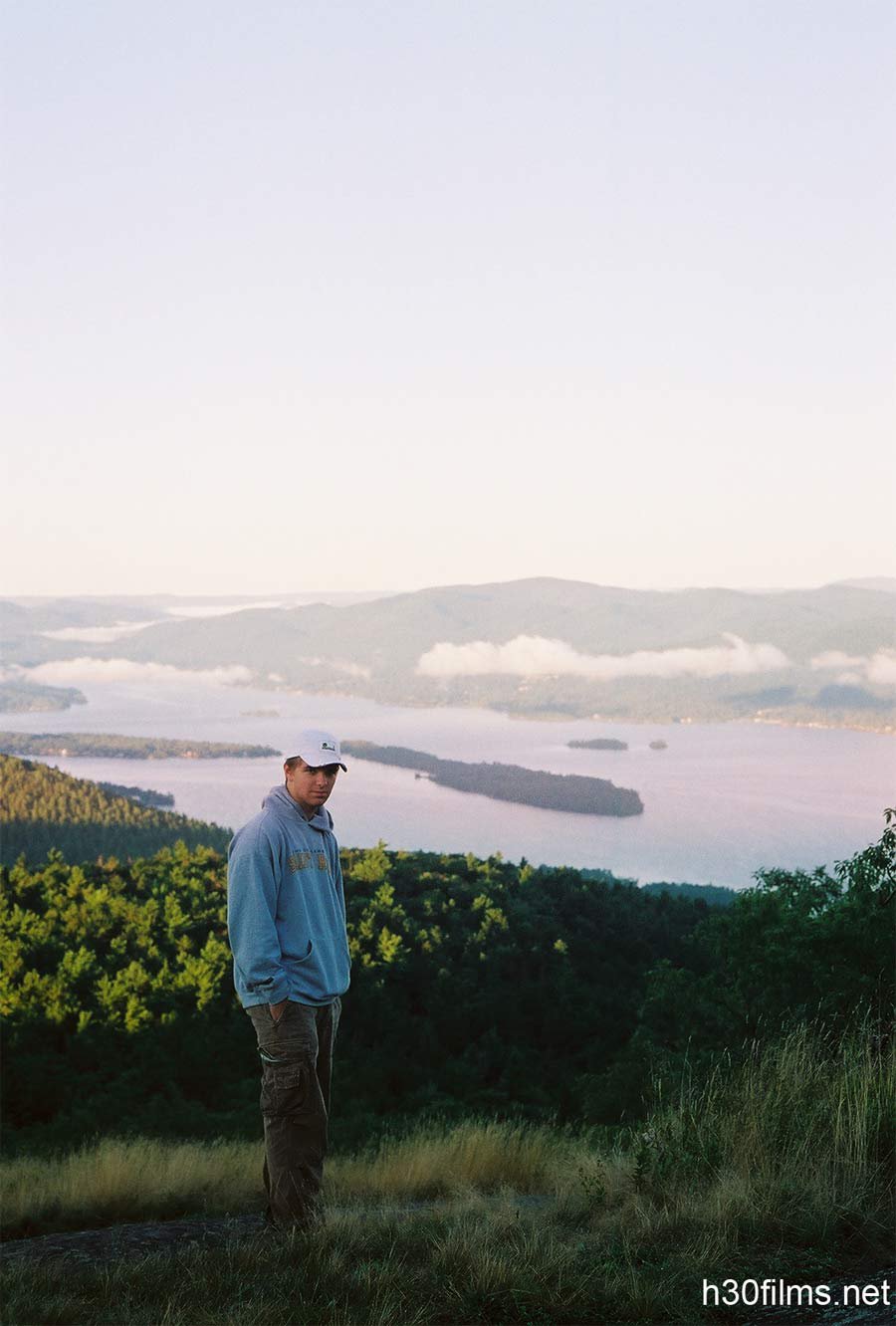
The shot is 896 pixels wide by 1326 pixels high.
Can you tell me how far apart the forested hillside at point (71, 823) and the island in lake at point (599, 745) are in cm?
2958

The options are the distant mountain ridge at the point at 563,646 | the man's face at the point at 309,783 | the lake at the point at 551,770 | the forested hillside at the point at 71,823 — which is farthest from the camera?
the distant mountain ridge at the point at 563,646

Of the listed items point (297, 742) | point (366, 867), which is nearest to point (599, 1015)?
point (366, 867)

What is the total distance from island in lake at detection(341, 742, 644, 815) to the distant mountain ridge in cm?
1418

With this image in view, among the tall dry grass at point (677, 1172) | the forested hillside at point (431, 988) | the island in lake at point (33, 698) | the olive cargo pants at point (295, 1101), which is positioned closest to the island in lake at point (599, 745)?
the island in lake at point (33, 698)

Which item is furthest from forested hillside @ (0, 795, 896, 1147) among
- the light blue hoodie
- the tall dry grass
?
the light blue hoodie

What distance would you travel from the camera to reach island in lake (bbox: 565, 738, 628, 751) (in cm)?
6006

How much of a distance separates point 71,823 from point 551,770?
26492mm

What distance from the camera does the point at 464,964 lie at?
1933cm

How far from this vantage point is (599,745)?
60344 mm

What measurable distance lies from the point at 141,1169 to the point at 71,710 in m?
55.7

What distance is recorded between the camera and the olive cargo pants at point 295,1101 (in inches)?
166

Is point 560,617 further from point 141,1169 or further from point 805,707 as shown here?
point 141,1169

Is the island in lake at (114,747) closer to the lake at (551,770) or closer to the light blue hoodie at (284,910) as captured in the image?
the lake at (551,770)

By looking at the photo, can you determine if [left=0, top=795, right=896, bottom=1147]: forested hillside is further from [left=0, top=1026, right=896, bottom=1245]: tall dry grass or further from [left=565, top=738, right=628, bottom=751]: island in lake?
[left=565, top=738, right=628, bottom=751]: island in lake
